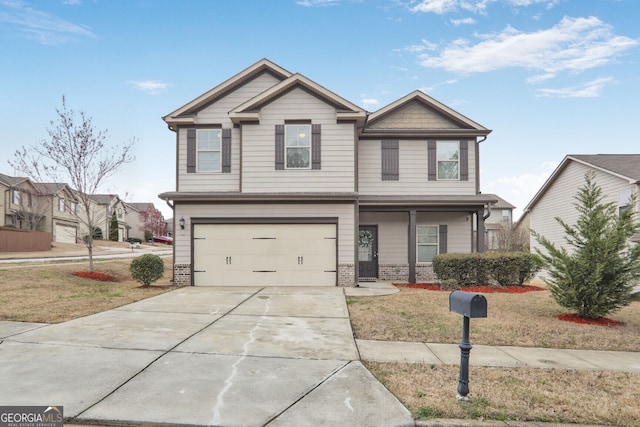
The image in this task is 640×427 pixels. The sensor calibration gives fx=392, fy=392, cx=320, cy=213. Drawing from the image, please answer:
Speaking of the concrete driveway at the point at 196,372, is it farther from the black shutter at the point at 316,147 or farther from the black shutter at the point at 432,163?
the black shutter at the point at 432,163

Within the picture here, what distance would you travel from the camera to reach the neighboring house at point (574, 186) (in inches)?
733

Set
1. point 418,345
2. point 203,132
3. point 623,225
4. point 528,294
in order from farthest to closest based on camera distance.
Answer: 1. point 203,132
2. point 528,294
3. point 623,225
4. point 418,345

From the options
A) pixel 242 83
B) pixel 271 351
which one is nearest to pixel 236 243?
pixel 242 83

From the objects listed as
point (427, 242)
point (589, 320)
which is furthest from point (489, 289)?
point (589, 320)

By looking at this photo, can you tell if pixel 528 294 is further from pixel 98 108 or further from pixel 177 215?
pixel 98 108

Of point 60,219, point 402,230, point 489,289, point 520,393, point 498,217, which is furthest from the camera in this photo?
point 60,219

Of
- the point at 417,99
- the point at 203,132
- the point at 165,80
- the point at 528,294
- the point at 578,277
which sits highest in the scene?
the point at 165,80

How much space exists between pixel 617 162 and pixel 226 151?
19979mm

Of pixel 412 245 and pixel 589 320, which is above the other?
pixel 412 245

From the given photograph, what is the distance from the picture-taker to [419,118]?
16.3 meters

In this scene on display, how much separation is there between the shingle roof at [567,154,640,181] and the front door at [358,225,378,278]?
1217 cm

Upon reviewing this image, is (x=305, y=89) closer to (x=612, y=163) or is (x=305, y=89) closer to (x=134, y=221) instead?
(x=612, y=163)

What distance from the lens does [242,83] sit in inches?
607

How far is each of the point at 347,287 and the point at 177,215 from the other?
21.9 feet
